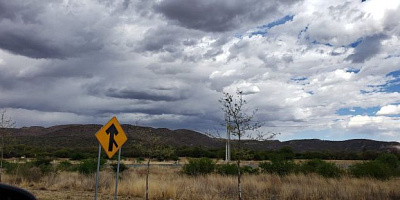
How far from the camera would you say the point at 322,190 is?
1611 cm

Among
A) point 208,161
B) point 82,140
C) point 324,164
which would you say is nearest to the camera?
point 324,164

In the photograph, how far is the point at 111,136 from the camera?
37.0 feet

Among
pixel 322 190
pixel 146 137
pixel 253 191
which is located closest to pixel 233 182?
pixel 253 191

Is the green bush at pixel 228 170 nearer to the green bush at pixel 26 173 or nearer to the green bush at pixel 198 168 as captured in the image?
the green bush at pixel 198 168

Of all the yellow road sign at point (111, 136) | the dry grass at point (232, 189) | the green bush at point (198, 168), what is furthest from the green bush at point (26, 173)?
the yellow road sign at point (111, 136)

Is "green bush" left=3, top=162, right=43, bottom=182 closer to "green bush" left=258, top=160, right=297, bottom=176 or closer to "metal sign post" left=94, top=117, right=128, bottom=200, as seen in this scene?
"metal sign post" left=94, top=117, right=128, bottom=200

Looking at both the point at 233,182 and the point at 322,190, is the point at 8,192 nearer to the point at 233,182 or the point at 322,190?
the point at 322,190

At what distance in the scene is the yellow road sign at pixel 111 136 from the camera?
10.9m

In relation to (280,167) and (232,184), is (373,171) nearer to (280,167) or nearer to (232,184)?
(280,167)

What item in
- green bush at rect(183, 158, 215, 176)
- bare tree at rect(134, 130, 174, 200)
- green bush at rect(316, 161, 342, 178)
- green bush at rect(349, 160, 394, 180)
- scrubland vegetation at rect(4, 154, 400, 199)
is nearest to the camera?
bare tree at rect(134, 130, 174, 200)

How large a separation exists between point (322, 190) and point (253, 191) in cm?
336

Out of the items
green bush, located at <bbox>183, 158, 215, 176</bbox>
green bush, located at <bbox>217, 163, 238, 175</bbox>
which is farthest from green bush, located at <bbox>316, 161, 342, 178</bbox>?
green bush, located at <bbox>183, 158, 215, 176</bbox>

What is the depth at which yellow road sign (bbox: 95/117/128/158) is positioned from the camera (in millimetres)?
10867

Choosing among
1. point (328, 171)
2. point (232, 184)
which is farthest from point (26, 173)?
point (328, 171)
